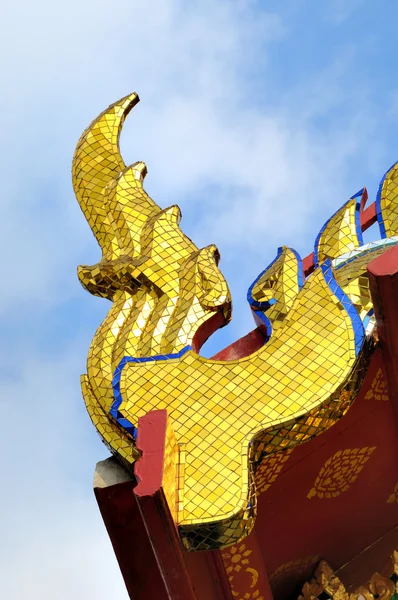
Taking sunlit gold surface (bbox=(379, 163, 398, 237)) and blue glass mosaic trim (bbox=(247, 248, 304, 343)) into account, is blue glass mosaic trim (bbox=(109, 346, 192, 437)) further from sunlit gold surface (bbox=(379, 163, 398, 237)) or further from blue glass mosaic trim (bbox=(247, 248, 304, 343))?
sunlit gold surface (bbox=(379, 163, 398, 237))

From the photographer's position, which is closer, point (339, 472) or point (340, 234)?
point (339, 472)

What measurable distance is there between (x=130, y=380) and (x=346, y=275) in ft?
4.63

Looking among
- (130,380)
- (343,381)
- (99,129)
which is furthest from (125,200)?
(343,381)

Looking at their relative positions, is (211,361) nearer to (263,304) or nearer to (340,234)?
(263,304)

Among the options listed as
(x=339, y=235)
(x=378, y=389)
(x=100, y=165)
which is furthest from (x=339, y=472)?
(x=100, y=165)

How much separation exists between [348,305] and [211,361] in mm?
823

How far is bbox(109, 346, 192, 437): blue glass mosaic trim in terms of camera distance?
20.4 ft

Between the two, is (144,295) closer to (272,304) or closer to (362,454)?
(272,304)

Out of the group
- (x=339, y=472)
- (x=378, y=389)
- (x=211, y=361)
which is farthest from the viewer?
(x=339, y=472)

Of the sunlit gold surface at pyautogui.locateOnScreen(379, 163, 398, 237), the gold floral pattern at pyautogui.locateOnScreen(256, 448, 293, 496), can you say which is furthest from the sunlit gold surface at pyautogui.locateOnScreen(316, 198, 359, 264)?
the gold floral pattern at pyautogui.locateOnScreen(256, 448, 293, 496)

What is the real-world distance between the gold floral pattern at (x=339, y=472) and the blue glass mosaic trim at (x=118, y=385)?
1.09 meters

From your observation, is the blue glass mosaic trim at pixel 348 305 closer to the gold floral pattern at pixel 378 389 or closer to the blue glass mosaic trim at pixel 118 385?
the gold floral pattern at pixel 378 389

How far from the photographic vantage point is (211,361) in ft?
21.5

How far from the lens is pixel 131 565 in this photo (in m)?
6.82
